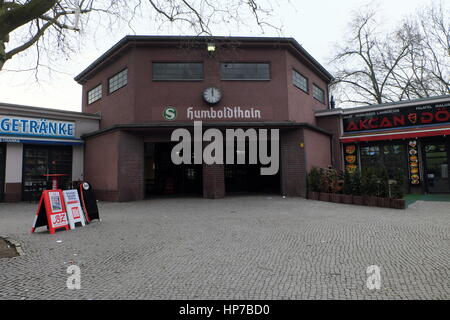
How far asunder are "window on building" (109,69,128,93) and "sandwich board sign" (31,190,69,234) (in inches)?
335

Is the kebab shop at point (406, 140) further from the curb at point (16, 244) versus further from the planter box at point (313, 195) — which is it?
the curb at point (16, 244)

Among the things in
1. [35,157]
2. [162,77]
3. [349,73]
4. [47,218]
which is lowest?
[47,218]

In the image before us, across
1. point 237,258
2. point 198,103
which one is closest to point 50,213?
point 237,258

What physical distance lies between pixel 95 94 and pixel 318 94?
14.0 m

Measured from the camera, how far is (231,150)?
49.7 ft

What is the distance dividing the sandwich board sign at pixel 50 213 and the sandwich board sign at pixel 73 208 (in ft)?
0.41

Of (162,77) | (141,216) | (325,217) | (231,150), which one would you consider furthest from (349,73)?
(141,216)

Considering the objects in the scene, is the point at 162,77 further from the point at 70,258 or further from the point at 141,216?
the point at 70,258

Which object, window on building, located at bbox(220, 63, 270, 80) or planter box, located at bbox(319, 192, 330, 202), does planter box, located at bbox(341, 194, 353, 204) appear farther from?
window on building, located at bbox(220, 63, 270, 80)

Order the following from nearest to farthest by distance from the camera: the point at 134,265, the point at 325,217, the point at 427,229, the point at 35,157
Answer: the point at 134,265 → the point at 427,229 → the point at 325,217 → the point at 35,157

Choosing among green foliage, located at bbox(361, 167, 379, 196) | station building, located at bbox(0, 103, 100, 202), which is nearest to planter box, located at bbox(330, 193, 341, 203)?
green foliage, located at bbox(361, 167, 379, 196)

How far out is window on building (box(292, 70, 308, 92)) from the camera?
14.7 metres

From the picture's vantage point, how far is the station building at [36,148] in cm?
1289
